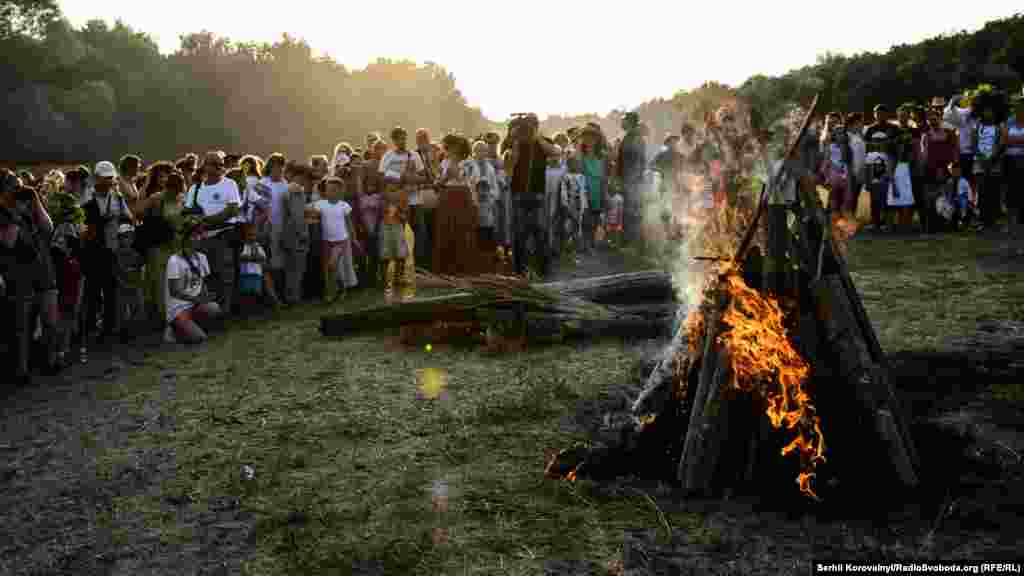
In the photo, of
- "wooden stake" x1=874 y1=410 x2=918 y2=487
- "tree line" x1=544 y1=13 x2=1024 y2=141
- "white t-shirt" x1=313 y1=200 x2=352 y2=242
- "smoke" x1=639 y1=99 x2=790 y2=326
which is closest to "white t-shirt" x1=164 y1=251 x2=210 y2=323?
"white t-shirt" x1=313 y1=200 x2=352 y2=242

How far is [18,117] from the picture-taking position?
3325 cm

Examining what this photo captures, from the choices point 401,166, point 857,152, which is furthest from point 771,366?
point 857,152

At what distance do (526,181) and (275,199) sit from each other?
11.6ft

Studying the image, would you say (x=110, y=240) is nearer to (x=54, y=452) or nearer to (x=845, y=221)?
(x=54, y=452)

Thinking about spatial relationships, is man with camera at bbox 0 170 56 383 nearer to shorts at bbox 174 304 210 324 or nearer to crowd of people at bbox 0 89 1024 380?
crowd of people at bbox 0 89 1024 380

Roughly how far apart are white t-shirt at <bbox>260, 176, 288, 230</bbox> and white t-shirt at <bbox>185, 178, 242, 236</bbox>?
915mm

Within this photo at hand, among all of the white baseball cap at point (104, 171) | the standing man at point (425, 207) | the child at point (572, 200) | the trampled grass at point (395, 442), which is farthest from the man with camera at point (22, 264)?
the child at point (572, 200)

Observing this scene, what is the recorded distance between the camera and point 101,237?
9875 millimetres

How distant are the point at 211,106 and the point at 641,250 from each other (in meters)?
34.9

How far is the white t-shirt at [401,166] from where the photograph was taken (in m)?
13.3

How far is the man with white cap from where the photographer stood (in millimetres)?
9820

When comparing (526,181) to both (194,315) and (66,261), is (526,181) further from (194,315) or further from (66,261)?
(66,261)

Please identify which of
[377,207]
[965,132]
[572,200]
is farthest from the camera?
[572,200]

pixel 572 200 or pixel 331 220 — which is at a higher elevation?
pixel 572 200
